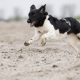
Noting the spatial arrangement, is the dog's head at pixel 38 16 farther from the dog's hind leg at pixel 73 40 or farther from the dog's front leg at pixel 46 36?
the dog's hind leg at pixel 73 40

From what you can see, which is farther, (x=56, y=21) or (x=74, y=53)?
(x=74, y=53)

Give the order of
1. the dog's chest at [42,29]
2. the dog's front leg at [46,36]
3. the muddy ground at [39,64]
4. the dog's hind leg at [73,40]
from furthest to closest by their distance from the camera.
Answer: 1. the dog's hind leg at [73,40]
2. the dog's chest at [42,29]
3. the dog's front leg at [46,36]
4. the muddy ground at [39,64]

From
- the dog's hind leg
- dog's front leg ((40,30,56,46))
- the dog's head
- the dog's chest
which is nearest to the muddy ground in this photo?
the dog's hind leg

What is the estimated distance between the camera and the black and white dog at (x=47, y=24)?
12.6 m

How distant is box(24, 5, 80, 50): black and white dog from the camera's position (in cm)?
1261

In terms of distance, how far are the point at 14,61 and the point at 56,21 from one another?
5.49 feet

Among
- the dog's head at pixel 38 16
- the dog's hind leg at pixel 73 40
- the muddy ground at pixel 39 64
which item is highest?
the dog's head at pixel 38 16

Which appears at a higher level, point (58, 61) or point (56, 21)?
point (56, 21)

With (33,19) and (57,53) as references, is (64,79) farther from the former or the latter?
(57,53)

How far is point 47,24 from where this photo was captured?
501 inches

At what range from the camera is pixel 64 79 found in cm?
994

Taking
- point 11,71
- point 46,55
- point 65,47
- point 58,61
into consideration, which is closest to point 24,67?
point 11,71

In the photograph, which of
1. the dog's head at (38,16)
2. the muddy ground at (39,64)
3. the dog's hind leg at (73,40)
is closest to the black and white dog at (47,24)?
the dog's head at (38,16)

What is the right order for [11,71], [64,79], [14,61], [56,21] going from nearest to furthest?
[64,79], [11,71], [14,61], [56,21]
